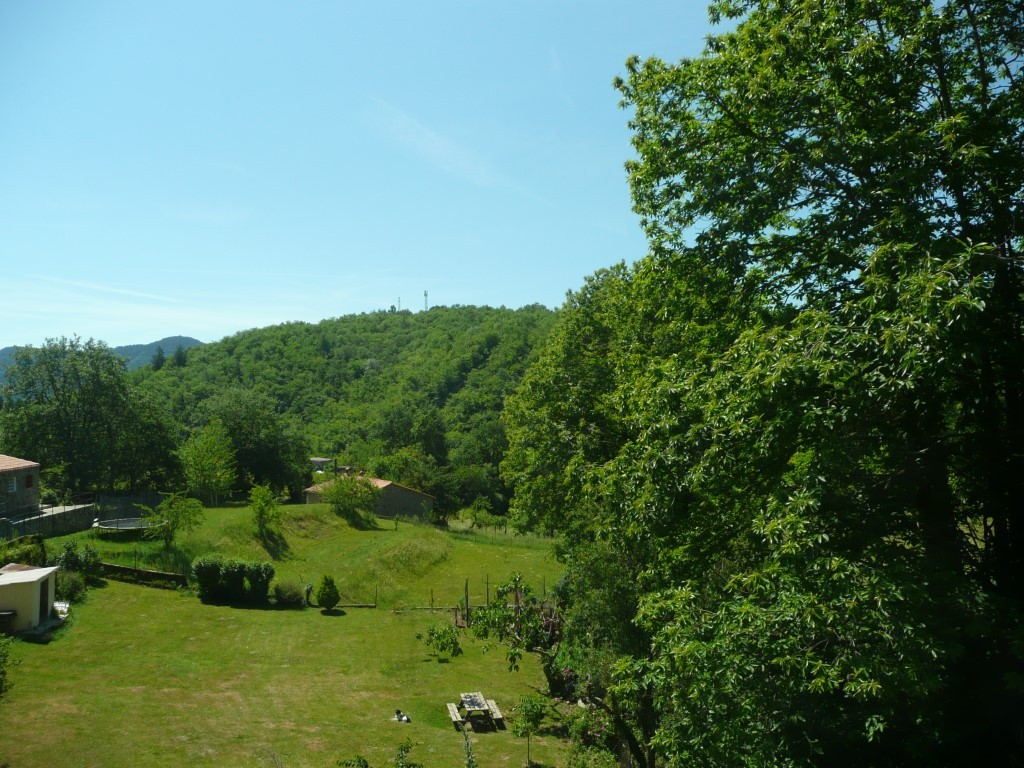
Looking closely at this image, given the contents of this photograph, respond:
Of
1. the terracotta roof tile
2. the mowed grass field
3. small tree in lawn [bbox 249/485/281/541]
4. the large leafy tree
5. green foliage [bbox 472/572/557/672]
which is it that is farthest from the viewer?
the large leafy tree

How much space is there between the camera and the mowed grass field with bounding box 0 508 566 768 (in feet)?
57.5

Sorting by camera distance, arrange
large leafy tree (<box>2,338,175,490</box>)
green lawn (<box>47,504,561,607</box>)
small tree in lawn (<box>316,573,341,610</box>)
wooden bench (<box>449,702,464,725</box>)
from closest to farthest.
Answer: wooden bench (<box>449,702,464,725</box>), small tree in lawn (<box>316,573,341,610</box>), green lawn (<box>47,504,561,607</box>), large leafy tree (<box>2,338,175,490</box>)

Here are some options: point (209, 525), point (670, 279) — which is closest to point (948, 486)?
point (670, 279)

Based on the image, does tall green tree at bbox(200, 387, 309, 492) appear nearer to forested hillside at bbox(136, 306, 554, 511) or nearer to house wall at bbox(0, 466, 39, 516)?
forested hillside at bbox(136, 306, 554, 511)

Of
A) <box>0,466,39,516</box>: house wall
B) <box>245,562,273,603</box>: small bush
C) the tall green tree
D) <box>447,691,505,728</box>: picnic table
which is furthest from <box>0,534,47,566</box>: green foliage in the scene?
the tall green tree

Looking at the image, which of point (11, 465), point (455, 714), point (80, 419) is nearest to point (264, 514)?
point (11, 465)

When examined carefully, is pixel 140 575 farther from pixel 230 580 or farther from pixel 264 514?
pixel 264 514

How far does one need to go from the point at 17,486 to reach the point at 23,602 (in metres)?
18.8

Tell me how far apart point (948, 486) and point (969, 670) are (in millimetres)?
2182

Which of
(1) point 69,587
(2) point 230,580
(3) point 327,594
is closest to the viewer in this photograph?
(1) point 69,587

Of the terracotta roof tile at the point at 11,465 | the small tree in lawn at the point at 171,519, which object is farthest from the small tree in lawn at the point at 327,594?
the terracotta roof tile at the point at 11,465

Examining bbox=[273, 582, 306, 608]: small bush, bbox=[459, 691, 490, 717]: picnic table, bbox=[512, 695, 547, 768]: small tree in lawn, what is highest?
bbox=[512, 695, 547, 768]: small tree in lawn

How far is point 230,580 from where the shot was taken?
114ft

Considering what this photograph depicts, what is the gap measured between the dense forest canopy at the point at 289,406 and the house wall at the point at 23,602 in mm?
23342
